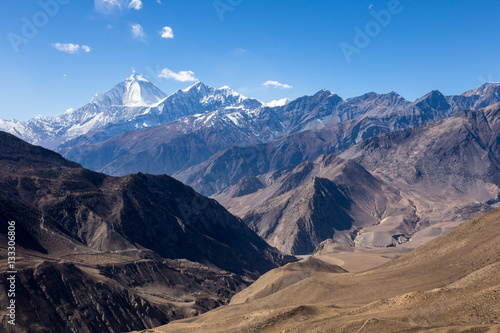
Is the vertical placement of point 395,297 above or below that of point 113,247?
below

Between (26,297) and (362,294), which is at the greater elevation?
(26,297)

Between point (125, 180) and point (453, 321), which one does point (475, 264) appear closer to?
point (453, 321)

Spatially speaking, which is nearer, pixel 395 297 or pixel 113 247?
pixel 395 297

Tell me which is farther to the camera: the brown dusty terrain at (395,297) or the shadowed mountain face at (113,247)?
the shadowed mountain face at (113,247)

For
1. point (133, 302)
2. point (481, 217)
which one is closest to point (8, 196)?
point (133, 302)
